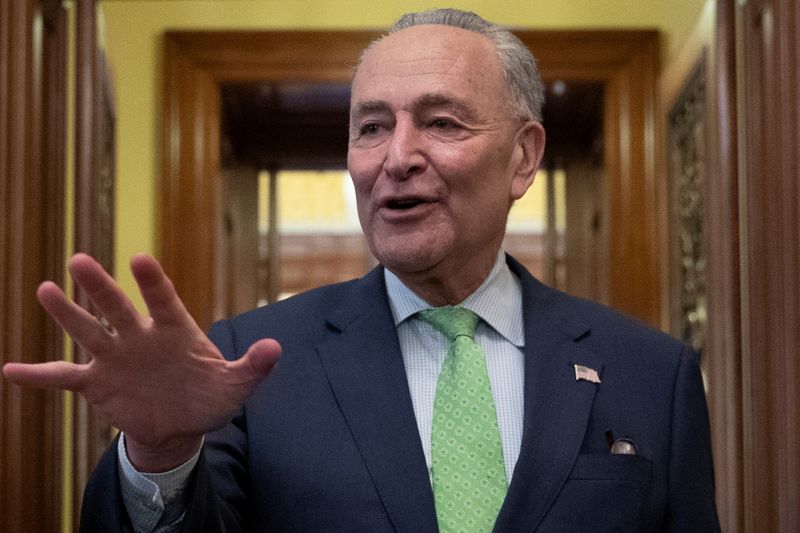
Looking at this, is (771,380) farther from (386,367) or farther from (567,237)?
(567,237)

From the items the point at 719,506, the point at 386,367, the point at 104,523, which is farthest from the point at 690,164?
the point at 104,523

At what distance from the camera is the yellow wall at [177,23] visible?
4.27 meters

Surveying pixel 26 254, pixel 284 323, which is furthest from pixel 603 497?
pixel 26 254

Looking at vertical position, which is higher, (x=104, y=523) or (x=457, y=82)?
(x=457, y=82)

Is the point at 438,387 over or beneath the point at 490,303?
beneath

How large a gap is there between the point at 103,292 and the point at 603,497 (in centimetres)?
80

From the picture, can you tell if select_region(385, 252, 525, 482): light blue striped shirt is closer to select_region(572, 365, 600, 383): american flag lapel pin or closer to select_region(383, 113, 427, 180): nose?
select_region(572, 365, 600, 383): american flag lapel pin

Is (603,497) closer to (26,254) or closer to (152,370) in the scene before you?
(152,370)

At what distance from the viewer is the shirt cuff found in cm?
150

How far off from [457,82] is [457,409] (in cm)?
52

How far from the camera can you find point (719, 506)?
3.11m

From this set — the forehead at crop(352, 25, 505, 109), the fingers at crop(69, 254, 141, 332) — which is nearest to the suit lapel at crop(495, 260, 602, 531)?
the forehead at crop(352, 25, 505, 109)

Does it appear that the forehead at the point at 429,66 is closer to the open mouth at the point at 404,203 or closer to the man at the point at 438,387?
the man at the point at 438,387

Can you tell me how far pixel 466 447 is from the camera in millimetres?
1741
